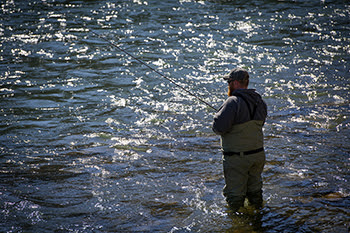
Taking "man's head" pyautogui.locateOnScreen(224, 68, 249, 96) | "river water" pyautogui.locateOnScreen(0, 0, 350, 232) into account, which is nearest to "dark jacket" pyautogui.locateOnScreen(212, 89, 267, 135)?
"man's head" pyautogui.locateOnScreen(224, 68, 249, 96)

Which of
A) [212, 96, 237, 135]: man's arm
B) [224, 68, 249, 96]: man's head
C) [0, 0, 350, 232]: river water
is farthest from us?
[0, 0, 350, 232]: river water

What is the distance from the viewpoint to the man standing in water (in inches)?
203

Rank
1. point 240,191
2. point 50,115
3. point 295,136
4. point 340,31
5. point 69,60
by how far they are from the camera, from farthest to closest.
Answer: point 340,31
point 69,60
point 50,115
point 295,136
point 240,191

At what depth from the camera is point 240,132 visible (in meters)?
5.25

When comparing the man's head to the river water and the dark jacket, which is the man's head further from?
the river water

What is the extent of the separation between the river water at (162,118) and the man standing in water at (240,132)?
0.56 metres

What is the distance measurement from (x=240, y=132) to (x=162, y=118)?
16.3ft

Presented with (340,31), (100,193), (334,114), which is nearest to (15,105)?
(100,193)

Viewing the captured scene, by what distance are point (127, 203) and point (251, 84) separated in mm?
7102

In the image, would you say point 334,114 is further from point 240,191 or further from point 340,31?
point 340,31

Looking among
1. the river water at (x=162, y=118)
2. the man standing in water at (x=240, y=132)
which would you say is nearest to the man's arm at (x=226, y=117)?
the man standing in water at (x=240, y=132)

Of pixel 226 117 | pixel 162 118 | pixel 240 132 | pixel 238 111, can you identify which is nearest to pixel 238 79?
pixel 238 111

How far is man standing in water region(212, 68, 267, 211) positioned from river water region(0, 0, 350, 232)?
564 mm

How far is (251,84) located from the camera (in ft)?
40.5
